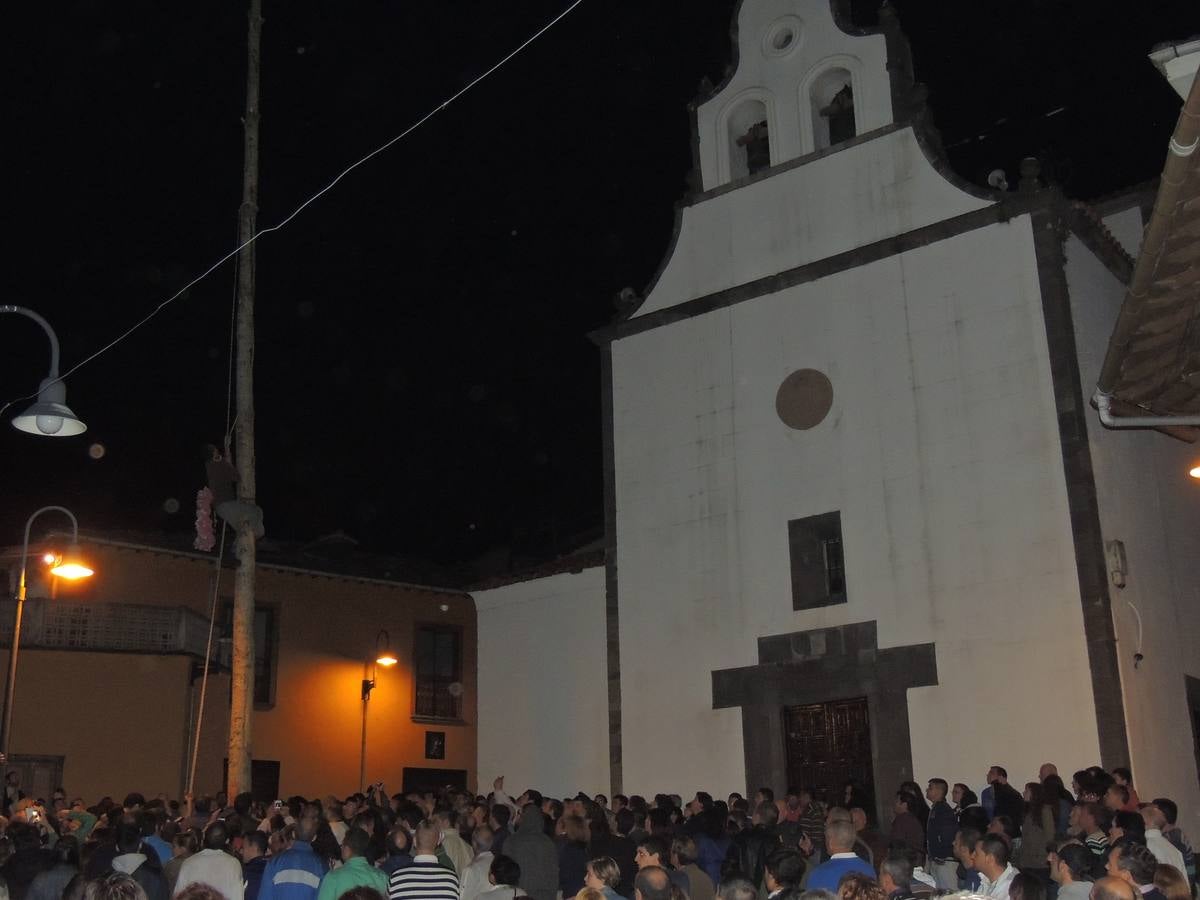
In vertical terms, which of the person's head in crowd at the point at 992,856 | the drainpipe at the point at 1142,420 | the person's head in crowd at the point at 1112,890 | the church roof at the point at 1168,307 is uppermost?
the church roof at the point at 1168,307

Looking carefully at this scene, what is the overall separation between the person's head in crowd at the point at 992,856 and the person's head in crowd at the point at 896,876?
42cm

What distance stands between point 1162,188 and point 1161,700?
12278 mm

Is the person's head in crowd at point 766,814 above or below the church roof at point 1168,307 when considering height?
below

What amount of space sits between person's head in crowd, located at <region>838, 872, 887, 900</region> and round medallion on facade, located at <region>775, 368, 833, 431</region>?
13473 mm

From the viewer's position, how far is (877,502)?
61.6ft

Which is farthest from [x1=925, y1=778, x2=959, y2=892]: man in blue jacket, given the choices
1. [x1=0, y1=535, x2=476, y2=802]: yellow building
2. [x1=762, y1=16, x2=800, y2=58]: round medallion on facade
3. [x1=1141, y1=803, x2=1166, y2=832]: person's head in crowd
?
[x1=0, y1=535, x2=476, y2=802]: yellow building

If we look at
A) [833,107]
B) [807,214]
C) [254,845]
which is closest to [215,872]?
[254,845]

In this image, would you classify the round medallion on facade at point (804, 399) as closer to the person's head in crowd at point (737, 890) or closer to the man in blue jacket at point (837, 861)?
the man in blue jacket at point (837, 861)

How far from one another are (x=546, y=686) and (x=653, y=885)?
16.6 meters

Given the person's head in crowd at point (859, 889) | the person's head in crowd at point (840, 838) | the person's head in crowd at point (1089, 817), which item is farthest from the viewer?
the person's head in crowd at point (1089, 817)

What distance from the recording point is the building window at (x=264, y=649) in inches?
1163

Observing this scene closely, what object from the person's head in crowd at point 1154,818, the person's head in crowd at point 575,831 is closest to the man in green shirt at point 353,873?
the person's head in crowd at point 575,831

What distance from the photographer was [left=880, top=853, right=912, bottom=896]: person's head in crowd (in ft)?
26.6

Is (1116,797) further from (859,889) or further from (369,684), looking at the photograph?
(369,684)
